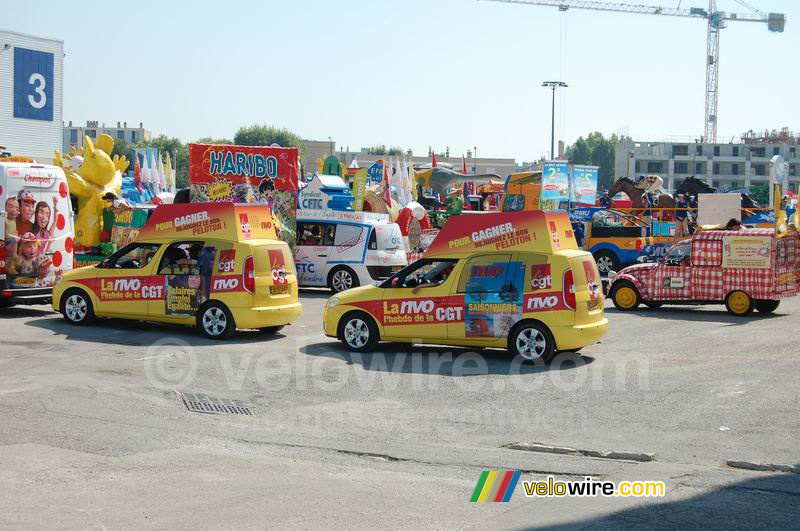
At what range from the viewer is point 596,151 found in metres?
170

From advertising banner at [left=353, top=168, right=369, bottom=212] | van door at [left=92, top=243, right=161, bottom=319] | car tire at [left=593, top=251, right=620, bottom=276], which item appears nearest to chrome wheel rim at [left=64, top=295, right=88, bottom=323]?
van door at [left=92, top=243, right=161, bottom=319]

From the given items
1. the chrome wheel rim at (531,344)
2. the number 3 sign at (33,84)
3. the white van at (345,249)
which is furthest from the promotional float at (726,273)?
the number 3 sign at (33,84)

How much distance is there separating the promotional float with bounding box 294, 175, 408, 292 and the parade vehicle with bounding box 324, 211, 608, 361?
8371 mm

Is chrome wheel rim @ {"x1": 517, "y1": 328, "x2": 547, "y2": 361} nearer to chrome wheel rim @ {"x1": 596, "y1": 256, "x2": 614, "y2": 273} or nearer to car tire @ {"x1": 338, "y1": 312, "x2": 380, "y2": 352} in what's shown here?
car tire @ {"x1": 338, "y1": 312, "x2": 380, "y2": 352}

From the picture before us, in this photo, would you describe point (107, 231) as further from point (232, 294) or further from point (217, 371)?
point (217, 371)

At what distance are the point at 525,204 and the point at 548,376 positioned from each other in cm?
2557

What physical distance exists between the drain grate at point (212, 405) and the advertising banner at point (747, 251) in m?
12.4

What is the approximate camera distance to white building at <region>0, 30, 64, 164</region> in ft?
104

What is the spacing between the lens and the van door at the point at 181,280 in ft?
51.2

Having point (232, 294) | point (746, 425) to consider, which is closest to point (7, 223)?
point (232, 294)

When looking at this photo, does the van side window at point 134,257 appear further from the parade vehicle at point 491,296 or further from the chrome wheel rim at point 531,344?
the chrome wheel rim at point 531,344

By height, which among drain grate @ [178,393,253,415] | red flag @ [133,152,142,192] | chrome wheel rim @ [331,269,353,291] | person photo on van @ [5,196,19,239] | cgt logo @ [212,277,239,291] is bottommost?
drain grate @ [178,393,253,415]

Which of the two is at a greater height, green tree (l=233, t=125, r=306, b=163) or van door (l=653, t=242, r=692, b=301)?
green tree (l=233, t=125, r=306, b=163)

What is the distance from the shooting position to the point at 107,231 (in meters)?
28.9
